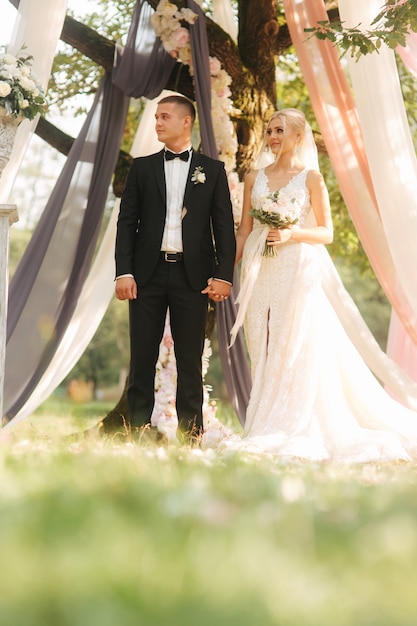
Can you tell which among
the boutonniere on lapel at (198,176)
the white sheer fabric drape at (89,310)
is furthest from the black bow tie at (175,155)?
the white sheer fabric drape at (89,310)

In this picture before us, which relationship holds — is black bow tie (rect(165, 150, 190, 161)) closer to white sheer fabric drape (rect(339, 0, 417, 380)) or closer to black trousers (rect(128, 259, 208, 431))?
black trousers (rect(128, 259, 208, 431))

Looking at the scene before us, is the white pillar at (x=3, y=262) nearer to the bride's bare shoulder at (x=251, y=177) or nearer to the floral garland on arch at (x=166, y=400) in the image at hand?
the bride's bare shoulder at (x=251, y=177)

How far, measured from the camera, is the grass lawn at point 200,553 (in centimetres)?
101

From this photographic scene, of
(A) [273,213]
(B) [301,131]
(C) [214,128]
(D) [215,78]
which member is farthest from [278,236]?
(D) [215,78]

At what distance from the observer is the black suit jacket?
15.1 ft

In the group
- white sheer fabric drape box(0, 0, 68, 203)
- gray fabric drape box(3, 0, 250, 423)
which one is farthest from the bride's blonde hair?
white sheer fabric drape box(0, 0, 68, 203)

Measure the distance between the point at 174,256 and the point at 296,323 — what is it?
0.84 meters

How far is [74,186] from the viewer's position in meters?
6.27

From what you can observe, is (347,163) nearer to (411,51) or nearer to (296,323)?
(411,51)

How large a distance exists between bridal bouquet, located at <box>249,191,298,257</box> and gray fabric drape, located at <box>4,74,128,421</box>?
2050mm

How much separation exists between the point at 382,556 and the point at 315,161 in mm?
3960

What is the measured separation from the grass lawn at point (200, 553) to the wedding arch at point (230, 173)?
11.5 feet

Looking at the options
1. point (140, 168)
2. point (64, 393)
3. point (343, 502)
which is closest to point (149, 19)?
point (140, 168)

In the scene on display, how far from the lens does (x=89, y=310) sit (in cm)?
621
